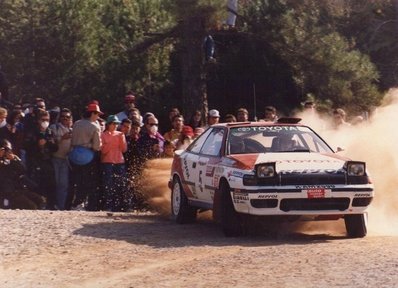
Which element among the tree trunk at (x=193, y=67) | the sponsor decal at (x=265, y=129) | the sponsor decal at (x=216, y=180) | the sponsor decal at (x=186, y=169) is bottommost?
the sponsor decal at (x=216, y=180)

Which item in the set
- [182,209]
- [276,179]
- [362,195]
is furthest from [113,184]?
[362,195]

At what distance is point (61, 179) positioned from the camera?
59.9 feet

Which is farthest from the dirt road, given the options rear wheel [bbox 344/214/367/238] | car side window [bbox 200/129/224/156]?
car side window [bbox 200/129/224/156]

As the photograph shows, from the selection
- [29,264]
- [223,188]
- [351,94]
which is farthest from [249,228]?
[351,94]

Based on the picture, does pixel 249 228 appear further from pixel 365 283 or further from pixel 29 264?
pixel 365 283

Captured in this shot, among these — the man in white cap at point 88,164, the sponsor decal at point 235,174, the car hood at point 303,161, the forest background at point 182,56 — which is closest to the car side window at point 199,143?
the car hood at point 303,161

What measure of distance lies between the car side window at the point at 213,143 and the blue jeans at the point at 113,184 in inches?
130

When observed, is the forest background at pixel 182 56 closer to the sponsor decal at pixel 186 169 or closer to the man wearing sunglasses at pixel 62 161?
the man wearing sunglasses at pixel 62 161

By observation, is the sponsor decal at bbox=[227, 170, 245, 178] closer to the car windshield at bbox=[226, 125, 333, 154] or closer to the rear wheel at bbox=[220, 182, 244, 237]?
the rear wheel at bbox=[220, 182, 244, 237]

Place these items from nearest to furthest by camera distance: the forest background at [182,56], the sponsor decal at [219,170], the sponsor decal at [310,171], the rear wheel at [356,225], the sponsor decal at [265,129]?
1. the sponsor decal at [310,171]
2. the rear wheel at [356,225]
3. the sponsor decal at [219,170]
4. the sponsor decal at [265,129]
5. the forest background at [182,56]

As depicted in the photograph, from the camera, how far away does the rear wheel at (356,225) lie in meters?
13.3

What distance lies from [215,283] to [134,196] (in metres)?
7.87

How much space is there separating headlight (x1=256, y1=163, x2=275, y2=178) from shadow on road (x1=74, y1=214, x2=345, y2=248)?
840mm

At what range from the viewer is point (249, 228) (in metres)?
14.2
